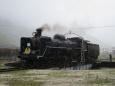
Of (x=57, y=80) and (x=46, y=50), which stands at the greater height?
(x=46, y=50)

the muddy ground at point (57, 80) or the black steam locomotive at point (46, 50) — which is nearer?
the muddy ground at point (57, 80)

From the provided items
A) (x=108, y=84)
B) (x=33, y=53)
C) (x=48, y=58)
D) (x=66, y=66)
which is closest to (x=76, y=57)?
(x=66, y=66)

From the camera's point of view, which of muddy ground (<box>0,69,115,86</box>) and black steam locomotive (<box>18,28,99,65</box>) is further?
black steam locomotive (<box>18,28,99,65</box>)

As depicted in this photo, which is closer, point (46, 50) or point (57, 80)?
point (57, 80)

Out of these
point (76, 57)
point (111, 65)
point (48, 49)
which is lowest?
point (111, 65)

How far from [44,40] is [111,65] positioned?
15879mm

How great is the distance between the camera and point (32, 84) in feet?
26.8

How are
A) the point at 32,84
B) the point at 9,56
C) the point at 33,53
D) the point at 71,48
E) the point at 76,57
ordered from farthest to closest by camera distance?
the point at 9,56, the point at 76,57, the point at 71,48, the point at 33,53, the point at 32,84

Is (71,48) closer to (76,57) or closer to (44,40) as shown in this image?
(76,57)

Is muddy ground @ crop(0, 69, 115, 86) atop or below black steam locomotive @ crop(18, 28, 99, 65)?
below

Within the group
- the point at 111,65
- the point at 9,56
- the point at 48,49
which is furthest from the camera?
the point at 9,56

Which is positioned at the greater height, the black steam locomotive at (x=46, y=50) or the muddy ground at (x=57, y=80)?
the black steam locomotive at (x=46, y=50)

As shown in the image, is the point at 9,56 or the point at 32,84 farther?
the point at 9,56

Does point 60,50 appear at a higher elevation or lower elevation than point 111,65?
higher
